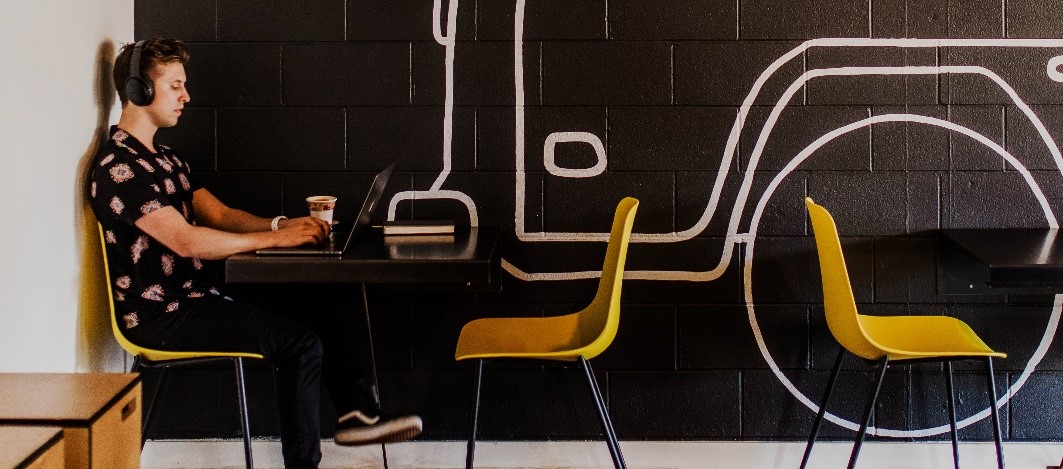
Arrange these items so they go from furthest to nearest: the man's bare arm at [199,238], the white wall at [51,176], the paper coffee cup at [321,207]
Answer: the paper coffee cup at [321,207]
the man's bare arm at [199,238]
the white wall at [51,176]

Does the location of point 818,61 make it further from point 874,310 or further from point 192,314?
point 192,314

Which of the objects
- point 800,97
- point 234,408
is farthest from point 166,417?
point 800,97

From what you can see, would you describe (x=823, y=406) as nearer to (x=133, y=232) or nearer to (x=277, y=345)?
(x=277, y=345)

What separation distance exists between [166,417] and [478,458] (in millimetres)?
1016

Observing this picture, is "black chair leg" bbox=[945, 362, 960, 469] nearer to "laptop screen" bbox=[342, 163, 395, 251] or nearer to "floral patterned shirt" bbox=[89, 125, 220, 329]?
"laptop screen" bbox=[342, 163, 395, 251]

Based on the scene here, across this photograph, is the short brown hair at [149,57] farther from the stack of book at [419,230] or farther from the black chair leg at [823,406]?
the black chair leg at [823,406]

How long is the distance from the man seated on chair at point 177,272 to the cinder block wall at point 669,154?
0.34m

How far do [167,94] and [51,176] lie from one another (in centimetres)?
38

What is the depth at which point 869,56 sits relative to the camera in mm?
2928

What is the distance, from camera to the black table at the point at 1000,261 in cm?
235

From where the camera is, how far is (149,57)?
259 cm

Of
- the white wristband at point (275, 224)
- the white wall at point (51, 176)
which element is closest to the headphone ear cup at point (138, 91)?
the white wall at point (51, 176)

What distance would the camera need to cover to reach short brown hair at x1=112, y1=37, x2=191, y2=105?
2.59 metres

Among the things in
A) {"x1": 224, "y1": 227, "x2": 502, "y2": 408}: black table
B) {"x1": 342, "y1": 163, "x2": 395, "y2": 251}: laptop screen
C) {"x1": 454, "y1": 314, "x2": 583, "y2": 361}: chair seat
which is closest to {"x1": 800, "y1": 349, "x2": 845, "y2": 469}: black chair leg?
{"x1": 454, "y1": 314, "x2": 583, "y2": 361}: chair seat
